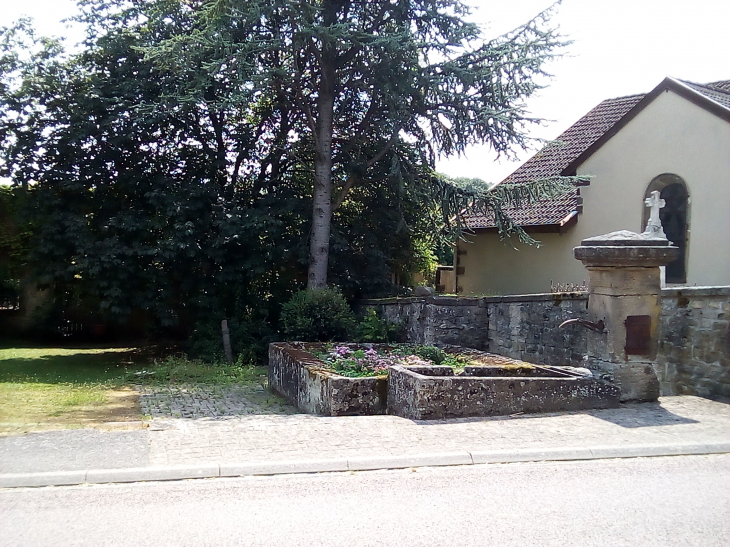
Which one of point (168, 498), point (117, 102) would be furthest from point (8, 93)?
point (168, 498)

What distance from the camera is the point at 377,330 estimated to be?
16.4 m

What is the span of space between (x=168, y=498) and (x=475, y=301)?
411 inches

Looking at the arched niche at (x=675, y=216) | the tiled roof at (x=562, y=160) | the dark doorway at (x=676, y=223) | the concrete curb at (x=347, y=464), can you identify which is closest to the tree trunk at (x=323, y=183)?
the tiled roof at (x=562, y=160)

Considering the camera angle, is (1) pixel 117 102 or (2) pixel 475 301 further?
(1) pixel 117 102

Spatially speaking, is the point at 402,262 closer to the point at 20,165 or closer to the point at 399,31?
the point at 399,31

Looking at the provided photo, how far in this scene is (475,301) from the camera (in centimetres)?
1512

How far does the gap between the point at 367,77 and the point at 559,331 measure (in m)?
9.12

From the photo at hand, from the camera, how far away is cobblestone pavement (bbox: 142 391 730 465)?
691cm

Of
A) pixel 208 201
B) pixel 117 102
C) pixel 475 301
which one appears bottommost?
pixel 475 301

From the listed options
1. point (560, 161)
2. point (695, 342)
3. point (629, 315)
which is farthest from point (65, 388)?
point (560, 161)

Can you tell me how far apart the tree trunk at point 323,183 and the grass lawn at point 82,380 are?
3.32 m

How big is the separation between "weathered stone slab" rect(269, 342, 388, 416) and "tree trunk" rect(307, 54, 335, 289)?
22.4 feet

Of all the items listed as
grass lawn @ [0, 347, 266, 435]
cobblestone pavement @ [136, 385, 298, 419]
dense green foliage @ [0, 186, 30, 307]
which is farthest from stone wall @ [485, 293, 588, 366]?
dense green foliage @ [0, 186, 30, 307]

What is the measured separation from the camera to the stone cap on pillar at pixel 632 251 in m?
8.96
